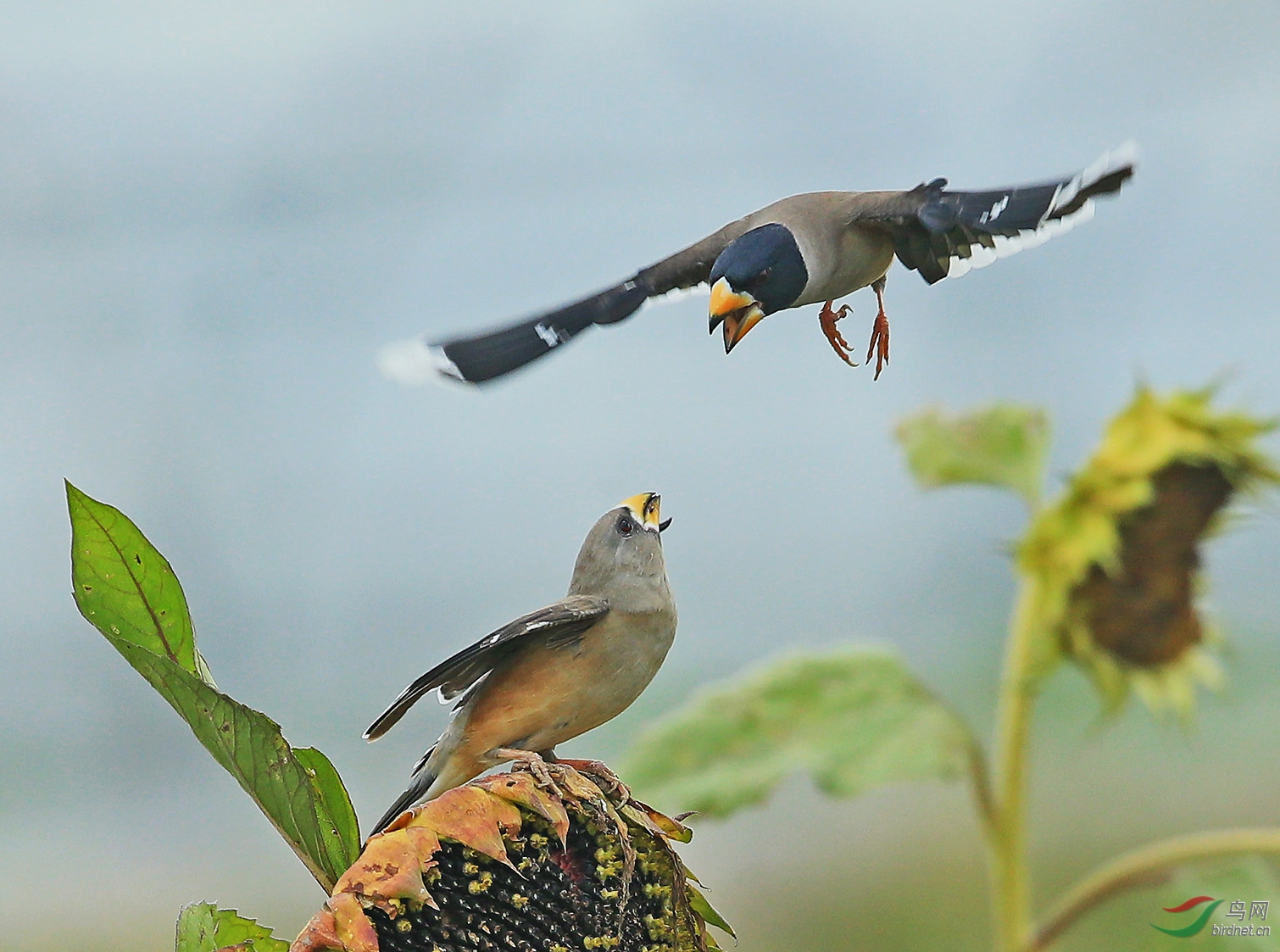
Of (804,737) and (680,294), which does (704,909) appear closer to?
(680,294)

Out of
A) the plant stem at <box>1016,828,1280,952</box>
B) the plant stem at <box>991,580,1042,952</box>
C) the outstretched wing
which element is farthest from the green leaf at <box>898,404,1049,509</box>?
the outstretched wing

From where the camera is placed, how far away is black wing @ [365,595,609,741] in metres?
0.71

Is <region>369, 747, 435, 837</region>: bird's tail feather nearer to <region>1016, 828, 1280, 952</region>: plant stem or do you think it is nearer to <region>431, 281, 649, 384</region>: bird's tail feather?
<region>431, 281, 649, 384</region>: bird's tail feather

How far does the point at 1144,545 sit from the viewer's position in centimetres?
144

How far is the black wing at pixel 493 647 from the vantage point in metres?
0.71

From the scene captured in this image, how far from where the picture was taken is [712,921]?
70 centimetres

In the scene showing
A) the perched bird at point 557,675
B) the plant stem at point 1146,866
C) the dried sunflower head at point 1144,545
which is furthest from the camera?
the dried sunflower head at point 1144,545

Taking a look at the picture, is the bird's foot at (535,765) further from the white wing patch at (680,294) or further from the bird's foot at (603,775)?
the white wing patch at (680,294)

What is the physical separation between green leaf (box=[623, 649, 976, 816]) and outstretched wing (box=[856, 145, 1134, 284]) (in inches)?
41.9

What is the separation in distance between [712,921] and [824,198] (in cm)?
39

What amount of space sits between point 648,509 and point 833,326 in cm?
19

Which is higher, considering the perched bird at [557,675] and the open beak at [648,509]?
the open beak at [648,509]

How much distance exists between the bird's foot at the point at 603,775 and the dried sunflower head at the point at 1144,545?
2.82ft

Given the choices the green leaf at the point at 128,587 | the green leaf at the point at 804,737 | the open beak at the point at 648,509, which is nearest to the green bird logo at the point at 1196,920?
the green leaf at the point at 804,737
